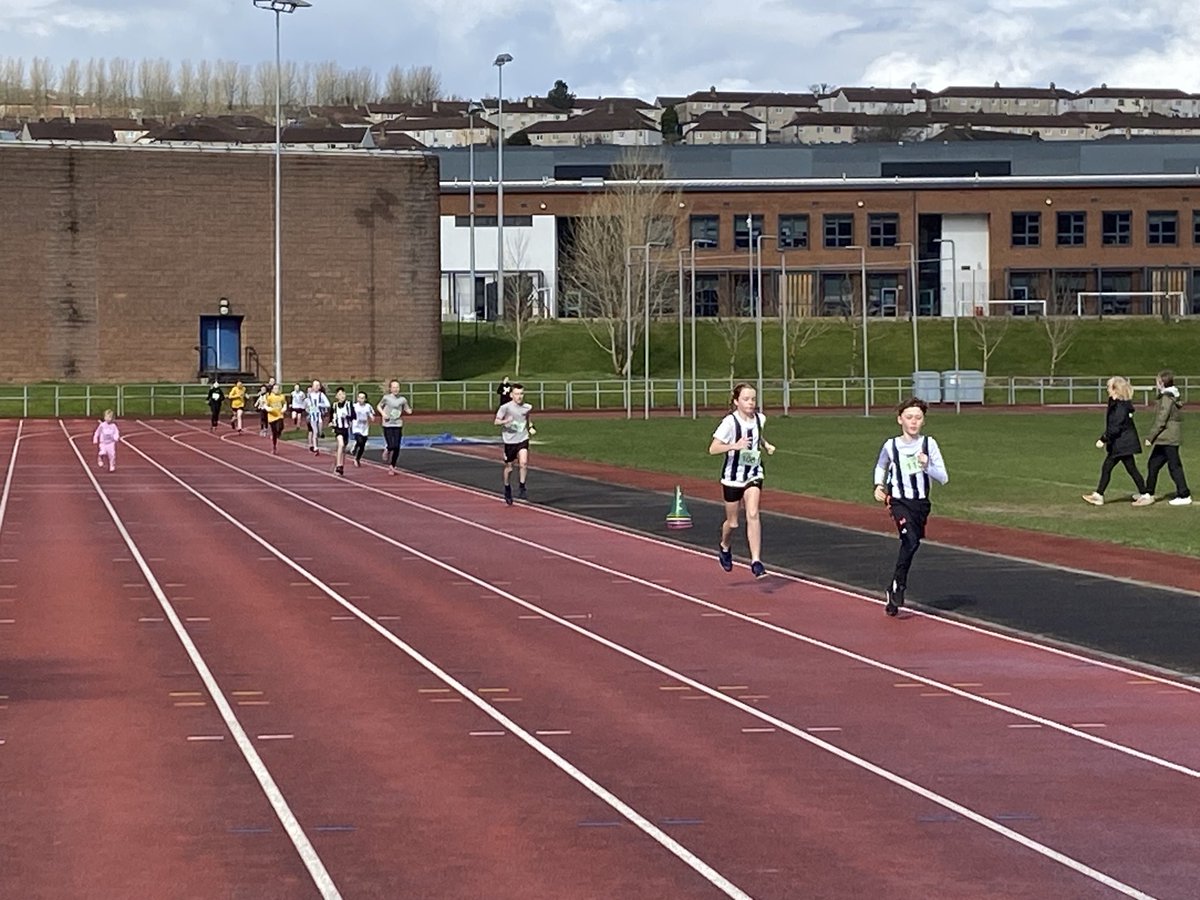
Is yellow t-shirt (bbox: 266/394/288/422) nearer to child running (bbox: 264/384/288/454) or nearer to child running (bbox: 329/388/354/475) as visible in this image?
child running (bbox: 264/384/288/454)

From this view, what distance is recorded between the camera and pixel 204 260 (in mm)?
75062

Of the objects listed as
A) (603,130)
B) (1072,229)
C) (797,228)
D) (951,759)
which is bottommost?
(951,759)

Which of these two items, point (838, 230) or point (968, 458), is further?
point (838, 230)

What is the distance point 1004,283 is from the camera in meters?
96.4

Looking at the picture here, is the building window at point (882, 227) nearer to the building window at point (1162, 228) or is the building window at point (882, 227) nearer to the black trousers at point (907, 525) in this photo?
the building window at point (1162, 228)

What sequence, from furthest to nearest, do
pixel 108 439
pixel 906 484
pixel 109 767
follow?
pixel 108 439
pixel 906 484
pixel 109 767

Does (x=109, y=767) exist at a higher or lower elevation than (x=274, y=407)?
lower

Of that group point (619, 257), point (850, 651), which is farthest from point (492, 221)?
point (850, 651)

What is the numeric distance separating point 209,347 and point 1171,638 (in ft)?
208

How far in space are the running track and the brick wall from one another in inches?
2187

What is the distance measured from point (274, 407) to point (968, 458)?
15.7 meters

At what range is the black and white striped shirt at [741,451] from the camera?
18625 mm

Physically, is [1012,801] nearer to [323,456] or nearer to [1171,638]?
[1171,638]

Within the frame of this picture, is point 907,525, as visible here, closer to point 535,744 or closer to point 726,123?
point 535,744
